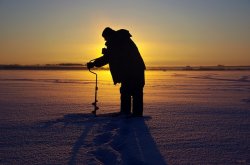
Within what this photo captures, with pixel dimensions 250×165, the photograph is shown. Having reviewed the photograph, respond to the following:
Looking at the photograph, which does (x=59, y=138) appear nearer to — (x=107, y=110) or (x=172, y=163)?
(x=172, y=163)

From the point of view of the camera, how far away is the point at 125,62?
6.59m

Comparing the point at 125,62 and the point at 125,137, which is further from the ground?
the point at 125,62

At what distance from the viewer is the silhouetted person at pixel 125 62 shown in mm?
6488

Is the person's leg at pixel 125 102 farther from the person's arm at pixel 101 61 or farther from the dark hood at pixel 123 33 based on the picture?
the dark hood at pixel 123 33

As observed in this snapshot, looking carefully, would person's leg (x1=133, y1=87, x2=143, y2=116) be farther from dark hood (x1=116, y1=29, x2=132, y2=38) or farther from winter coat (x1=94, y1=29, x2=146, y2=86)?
dark hood (x1=116, y1=29, x2=132, y2=38)

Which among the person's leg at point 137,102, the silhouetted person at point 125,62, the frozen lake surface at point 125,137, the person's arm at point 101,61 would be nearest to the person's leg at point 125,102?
the silhouetted person at point 125,62

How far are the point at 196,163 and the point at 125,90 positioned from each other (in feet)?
10.7

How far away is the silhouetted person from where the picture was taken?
21.3 feet

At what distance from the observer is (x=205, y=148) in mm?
4230

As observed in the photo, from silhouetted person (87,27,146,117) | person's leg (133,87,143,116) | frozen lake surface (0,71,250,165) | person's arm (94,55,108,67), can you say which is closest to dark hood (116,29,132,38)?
silhouetted person (87,27,146,117)

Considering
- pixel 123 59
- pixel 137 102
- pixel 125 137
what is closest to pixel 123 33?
pixel 123 59

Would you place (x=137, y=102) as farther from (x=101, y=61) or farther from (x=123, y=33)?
(x=123, y=33)

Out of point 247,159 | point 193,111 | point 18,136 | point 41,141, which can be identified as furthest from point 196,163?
point 193,111

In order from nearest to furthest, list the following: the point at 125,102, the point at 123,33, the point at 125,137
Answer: the point at 125,137 → the point at 123,33 → the point at 125,102
